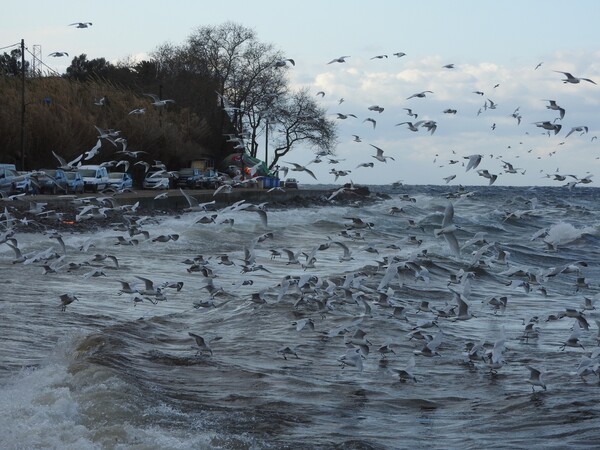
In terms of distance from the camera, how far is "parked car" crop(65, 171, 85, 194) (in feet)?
131

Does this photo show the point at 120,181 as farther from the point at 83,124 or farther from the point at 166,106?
the point at 166,106

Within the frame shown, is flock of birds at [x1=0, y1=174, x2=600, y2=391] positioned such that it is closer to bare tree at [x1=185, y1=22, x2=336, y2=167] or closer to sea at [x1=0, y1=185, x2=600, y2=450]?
sea at [x1=0, y1=185, x2=600, y2=450]

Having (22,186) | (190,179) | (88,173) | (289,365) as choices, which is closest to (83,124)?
(190,179)

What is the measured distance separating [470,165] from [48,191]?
2900 centimetres

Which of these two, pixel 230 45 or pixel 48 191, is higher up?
pixel 230 45

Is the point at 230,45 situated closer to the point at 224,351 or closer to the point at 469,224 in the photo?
the point at 469,224

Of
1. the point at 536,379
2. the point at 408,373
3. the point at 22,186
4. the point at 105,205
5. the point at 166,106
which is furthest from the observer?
the point at 166,106

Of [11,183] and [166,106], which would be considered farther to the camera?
[166,106]

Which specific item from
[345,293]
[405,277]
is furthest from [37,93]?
[345,293]

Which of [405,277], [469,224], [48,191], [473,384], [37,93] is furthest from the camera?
[37,93]

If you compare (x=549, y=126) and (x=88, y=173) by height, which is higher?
(x=549, y=126)

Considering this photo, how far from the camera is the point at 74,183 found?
4012 cm

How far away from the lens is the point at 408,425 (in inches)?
376

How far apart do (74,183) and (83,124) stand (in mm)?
12338
